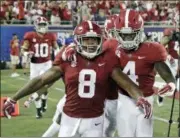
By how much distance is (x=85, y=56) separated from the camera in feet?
14.0

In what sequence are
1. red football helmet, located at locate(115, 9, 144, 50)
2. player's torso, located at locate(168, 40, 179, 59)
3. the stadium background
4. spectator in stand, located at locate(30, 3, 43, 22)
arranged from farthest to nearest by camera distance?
spectator in stand, located at locate(30, 3, 43, 22) < the stadium background < player's torso, located at locate(168, 40, 179, 59) < red football helmet, located at locate(115, 9, 144, 50)

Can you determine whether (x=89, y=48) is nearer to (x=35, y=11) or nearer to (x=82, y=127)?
(x=82, y=127)

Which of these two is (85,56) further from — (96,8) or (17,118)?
(96,8)

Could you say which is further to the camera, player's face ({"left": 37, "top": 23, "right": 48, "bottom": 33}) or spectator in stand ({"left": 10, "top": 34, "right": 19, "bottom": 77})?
spectator in stand ({"left": 10, "top": 34, "right": 19, "bottom": 77})

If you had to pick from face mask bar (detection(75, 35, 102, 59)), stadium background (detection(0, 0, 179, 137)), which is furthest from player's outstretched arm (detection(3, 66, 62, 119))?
stadium background (detection(0, 0, 179, 137))

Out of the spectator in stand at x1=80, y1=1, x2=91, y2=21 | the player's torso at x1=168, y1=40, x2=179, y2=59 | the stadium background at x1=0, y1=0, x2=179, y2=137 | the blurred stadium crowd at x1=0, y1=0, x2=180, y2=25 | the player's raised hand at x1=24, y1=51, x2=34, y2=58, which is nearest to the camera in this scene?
the player's raised hand at x1=24, y1=51, x2=34, y2=58

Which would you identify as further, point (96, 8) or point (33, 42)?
point (96, 8)

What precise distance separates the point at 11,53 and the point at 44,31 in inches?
317

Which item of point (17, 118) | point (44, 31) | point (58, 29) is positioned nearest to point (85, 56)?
point (17, 118)

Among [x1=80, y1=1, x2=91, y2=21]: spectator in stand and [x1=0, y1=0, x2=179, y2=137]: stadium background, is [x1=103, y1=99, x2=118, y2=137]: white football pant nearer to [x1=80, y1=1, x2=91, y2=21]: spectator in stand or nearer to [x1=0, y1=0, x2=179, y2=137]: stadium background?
[x1=0, y1=0, x2=179, y2=137]: stadium background

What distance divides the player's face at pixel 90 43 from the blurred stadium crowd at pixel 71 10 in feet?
45.8

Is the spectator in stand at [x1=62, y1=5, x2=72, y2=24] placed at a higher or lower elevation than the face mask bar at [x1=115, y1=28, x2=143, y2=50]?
lower

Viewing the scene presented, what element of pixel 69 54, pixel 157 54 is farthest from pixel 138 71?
pixel 69 54

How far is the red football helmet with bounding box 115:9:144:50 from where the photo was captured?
486 centimetres
